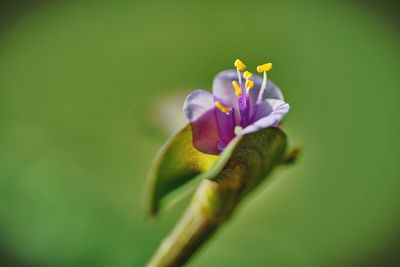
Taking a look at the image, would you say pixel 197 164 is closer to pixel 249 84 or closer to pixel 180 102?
pixel 249 84


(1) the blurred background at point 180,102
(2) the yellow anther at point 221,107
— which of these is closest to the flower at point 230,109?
(2) the yellow anther at point 221,107

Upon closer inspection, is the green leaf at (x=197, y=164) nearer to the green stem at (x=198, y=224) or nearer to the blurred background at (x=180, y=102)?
the green stem at (x=198, y=224)

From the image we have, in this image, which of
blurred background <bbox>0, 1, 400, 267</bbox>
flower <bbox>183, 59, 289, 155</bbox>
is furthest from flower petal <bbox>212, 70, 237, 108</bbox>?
blurred background <bbox>0, 1, 400, 267</bbox>

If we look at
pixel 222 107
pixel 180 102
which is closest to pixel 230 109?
pixel 222 107

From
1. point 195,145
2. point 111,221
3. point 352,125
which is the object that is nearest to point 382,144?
point 352,125

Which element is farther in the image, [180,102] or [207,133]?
[180,102]

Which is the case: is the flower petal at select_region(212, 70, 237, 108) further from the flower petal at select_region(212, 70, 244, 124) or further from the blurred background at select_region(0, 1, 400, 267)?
the blurred background at select_region(0, 1, 400, 267)
